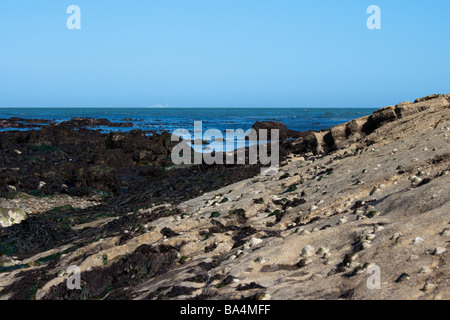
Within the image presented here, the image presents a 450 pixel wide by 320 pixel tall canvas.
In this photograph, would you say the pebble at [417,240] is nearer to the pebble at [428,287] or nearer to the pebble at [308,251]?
the pebble at [428,287]

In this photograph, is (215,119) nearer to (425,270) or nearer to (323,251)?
(323,251)

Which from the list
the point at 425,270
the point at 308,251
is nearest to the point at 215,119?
the point at 308,251

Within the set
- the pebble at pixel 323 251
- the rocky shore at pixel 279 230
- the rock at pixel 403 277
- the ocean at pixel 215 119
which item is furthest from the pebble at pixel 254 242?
the ocean at pixel 215 119

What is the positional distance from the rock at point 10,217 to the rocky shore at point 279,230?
0.22 feet

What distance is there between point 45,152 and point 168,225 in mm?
20240

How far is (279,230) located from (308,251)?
1.95 meters

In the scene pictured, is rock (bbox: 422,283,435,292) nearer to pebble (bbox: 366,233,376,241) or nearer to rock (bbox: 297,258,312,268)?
pebble (bbox: 366,233,376,241)

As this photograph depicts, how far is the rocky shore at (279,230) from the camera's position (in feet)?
19.6

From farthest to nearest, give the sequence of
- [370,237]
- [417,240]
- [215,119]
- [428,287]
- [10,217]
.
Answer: [215,119]
[10,217]
[370,237]
[417,240]
[428,287]

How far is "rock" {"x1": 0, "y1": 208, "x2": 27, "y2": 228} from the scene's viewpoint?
512 inches

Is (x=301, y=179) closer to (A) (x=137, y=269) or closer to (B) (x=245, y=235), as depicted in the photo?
(B) (x=245, y=235)

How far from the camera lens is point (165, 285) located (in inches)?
270

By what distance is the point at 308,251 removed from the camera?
677 cm
